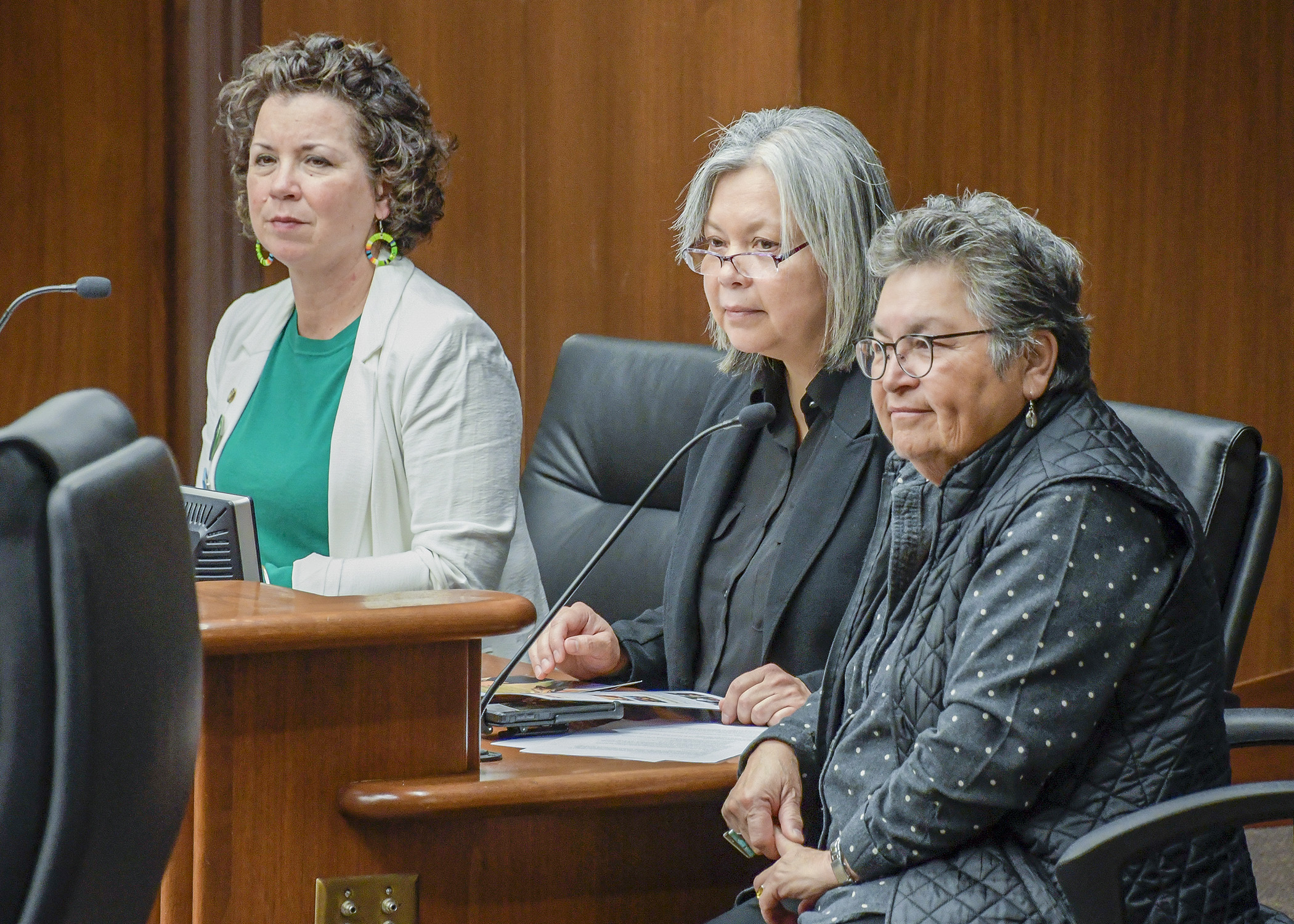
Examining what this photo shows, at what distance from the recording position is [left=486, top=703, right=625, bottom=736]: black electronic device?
1595 mm

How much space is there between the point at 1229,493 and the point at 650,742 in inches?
28.1

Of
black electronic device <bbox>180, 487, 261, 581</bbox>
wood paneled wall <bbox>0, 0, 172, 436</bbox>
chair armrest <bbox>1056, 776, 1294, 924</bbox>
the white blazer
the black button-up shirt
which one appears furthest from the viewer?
wood paneled wall <bbox>0, 0, 172, 436</bbox>

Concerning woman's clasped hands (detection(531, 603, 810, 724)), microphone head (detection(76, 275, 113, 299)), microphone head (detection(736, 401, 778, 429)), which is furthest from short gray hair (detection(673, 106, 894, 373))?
microphone head (detection(76, 275, 113, 299))

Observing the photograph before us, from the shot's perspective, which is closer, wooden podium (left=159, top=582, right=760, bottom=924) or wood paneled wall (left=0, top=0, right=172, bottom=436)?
wooden podium (left=159, top=582, right=760, bottom=924)

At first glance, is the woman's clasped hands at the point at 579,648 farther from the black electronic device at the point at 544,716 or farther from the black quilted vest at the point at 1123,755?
the black quilted vest at the point at 1123,755

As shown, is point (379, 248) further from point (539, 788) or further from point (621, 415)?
point (539, 788)

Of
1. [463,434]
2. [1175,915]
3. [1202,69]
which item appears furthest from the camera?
[1202,69]

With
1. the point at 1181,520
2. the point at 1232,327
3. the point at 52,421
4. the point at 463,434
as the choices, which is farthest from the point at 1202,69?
the point at 52,421

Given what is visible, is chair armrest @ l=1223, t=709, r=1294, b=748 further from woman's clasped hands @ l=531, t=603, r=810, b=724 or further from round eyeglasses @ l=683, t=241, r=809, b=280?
round eyeglasses @ l=683, t=241, r=809, b=280

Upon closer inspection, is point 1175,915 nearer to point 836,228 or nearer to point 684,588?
point 684,588

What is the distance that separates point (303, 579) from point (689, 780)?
697 millimetres

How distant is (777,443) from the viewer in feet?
6.45

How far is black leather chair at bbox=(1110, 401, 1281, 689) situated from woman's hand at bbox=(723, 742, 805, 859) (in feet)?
1.75

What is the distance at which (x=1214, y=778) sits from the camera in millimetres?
1320
